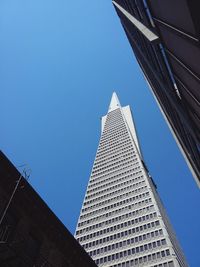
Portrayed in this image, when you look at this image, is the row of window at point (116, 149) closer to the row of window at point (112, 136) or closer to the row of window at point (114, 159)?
the row of window at point (114, 159)

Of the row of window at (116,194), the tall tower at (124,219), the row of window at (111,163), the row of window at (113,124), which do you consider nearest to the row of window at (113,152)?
the tall tower at (124,219)

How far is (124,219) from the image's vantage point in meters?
107

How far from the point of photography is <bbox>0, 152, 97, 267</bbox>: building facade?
13.5 metres

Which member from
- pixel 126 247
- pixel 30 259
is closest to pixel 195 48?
pixel 30 259

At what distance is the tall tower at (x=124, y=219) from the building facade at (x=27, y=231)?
73355 mm

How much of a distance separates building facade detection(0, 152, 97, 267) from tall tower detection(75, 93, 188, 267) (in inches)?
2888

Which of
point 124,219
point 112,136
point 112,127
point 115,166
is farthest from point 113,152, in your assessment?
point 124,219

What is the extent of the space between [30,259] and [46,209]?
138 inches

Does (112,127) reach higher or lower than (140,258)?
lower

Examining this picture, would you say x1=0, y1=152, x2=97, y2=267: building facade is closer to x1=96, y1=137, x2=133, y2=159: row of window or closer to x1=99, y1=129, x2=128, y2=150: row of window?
x1=96, y1=137, x2=133, y2=159: row of window

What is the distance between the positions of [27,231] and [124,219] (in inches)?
3783

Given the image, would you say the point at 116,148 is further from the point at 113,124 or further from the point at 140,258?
the point at 140,258

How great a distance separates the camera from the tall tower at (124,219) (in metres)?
89.6

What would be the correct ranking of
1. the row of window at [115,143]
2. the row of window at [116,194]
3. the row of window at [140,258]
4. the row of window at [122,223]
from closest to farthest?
the row of window at [140,258] < the row of window at [122,223] < the row of window at [116,194] < the row of window at [115,143]
